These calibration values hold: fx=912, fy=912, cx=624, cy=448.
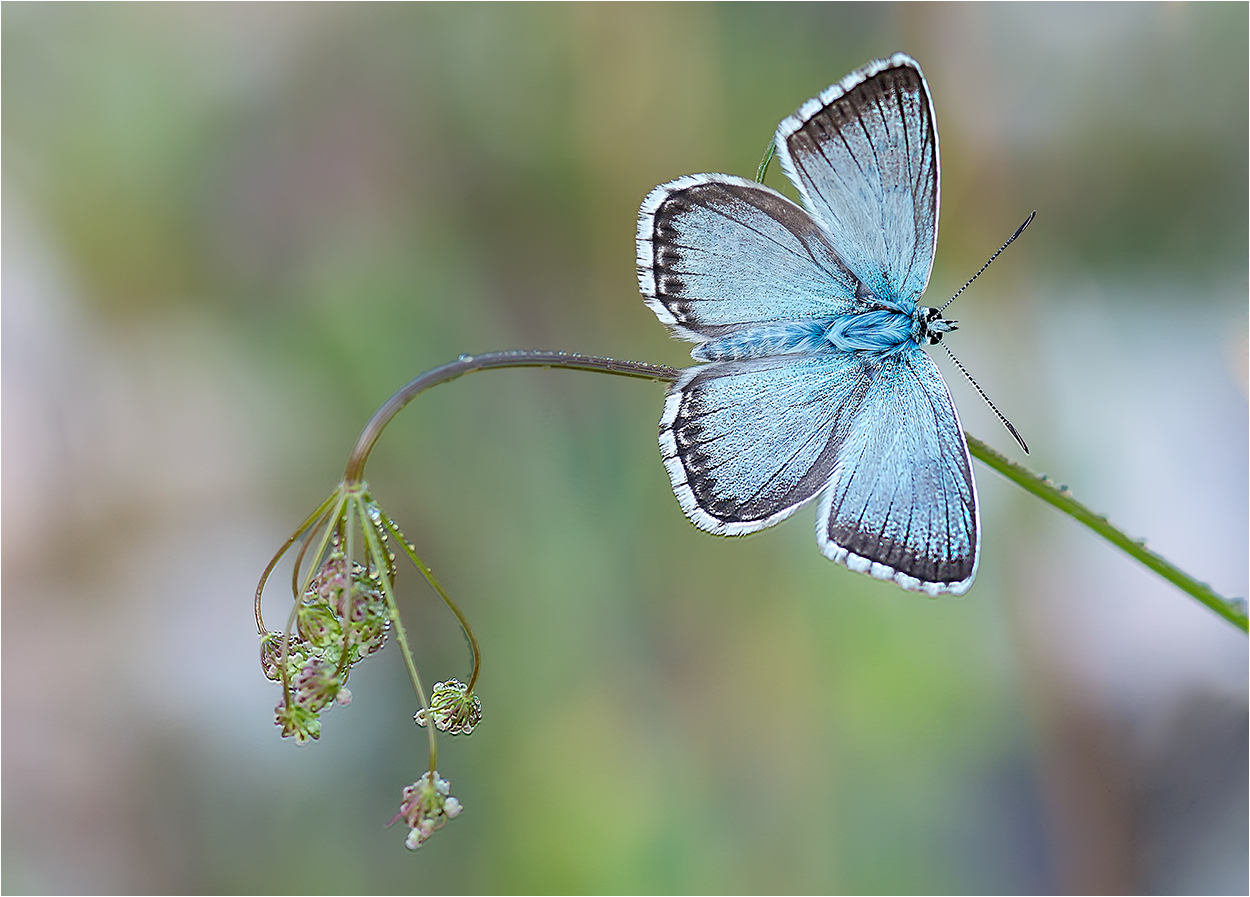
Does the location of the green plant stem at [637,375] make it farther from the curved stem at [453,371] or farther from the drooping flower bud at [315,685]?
the drooping flower bud at [315,685]

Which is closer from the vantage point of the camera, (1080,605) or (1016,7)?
(1080,605)

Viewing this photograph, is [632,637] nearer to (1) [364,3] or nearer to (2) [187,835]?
(2) [187,835]

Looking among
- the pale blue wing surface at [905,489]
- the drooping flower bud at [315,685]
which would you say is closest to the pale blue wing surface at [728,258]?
the pale blue wing surface at [905,489]

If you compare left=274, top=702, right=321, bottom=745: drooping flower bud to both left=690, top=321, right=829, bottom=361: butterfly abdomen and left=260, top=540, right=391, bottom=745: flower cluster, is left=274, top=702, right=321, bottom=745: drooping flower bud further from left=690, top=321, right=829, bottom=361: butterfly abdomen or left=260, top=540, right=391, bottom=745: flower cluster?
left=690, top=321, right=829, bottom=361: butterfly abdomen

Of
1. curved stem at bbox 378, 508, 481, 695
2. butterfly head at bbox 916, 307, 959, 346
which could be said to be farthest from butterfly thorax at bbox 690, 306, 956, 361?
curved stem at bbox 378, 508, 481, 695

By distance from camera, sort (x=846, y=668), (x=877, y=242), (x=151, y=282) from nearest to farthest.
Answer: (x=877, y=242) → (x=846, y=668) → (x=151, y=282)

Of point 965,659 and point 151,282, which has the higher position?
point 151,282

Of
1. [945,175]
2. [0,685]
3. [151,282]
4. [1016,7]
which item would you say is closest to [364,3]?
[151,282]
